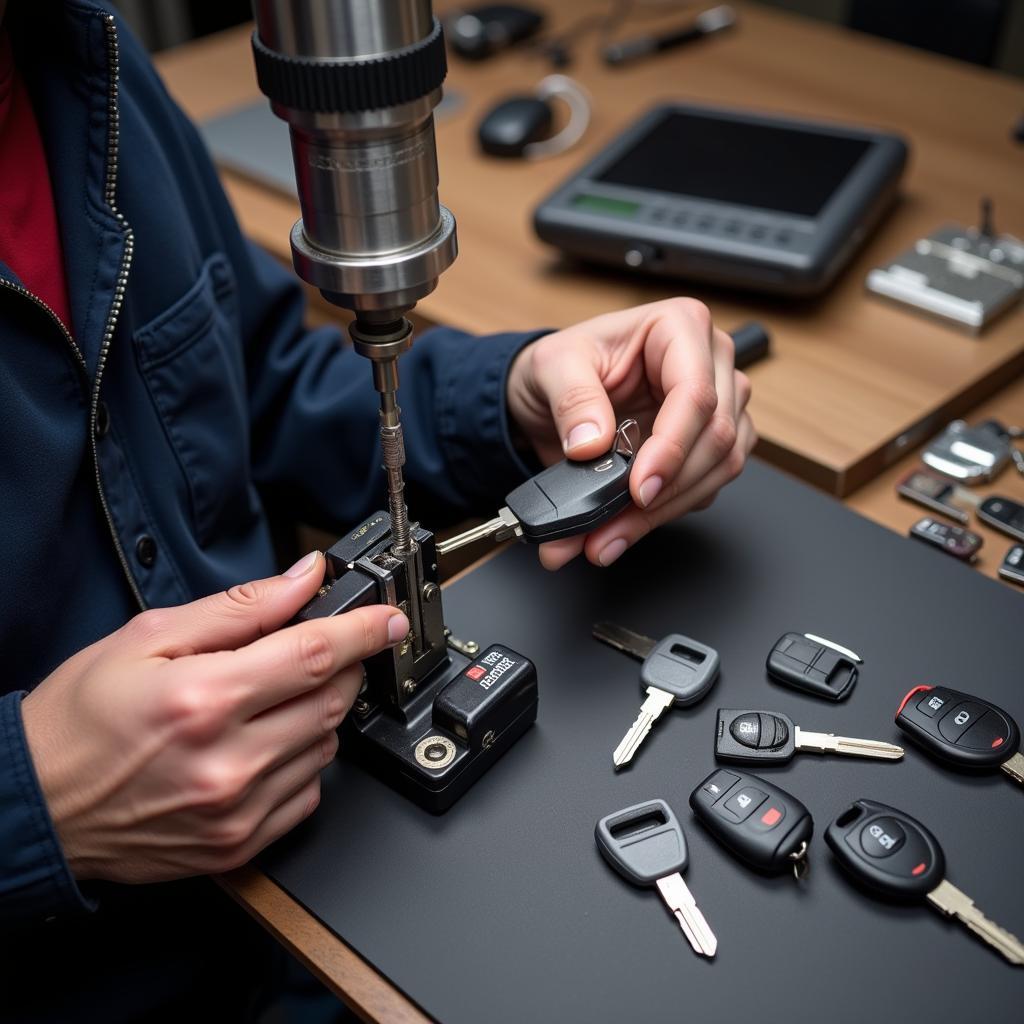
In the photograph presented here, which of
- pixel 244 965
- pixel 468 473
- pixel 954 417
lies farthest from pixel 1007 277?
pixel 244 965

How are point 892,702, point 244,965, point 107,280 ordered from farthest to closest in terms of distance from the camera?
point 244,965
point 107,280
point 892,702

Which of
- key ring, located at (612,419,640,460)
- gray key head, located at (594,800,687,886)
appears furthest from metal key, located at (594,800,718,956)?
key ring, located at (612,419,640,460)

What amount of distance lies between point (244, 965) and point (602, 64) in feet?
4.02

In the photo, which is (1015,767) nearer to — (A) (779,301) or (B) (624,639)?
(B) (624,639)

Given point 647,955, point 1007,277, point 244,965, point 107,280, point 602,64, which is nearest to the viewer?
point 647,955

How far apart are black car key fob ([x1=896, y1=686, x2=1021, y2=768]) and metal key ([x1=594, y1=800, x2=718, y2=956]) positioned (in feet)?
0.51

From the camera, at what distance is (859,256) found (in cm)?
116

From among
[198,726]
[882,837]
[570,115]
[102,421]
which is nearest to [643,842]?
[882,837]

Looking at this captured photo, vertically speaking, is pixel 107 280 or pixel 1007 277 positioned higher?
pixel 107 280

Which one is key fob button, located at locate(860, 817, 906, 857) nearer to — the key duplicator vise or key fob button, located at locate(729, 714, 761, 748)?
key fob button, located at locate(729, 714, 761, 748)

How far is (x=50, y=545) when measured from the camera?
2.47 ft

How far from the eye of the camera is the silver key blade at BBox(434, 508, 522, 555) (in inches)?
27.1

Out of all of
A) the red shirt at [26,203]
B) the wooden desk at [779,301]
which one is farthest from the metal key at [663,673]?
the red shirt at [26,203]

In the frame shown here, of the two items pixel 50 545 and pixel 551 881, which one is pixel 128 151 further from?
pixel 551 881
